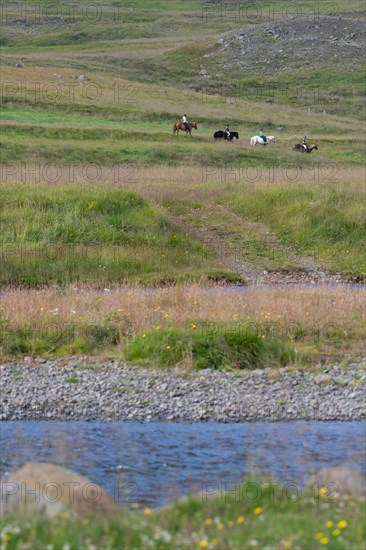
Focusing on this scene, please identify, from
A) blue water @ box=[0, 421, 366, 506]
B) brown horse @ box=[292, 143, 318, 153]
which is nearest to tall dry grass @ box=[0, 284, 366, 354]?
blue water @ box=[0, 421, 366, 506]

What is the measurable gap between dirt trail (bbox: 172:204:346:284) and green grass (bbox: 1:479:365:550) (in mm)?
15061

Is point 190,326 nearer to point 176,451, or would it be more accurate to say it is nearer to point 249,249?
point 176,451

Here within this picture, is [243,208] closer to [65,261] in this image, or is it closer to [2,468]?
[65,261]

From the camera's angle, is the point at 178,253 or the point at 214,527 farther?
the point at 178,253

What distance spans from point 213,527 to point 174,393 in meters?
5.73

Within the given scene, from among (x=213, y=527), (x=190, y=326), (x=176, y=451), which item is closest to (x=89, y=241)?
(x=190, y=326)

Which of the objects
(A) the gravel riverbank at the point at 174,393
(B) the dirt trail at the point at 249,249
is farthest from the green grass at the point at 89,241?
(A) the gravel riverbank at the point at 174,393

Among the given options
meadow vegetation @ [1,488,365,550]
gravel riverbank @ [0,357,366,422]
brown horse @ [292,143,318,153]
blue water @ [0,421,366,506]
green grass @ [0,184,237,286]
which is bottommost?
brown horse @ [292,143,318,153]

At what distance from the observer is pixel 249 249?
27.9 m

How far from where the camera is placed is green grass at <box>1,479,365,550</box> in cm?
770

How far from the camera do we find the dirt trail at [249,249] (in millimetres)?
25188

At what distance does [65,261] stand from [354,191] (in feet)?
40.3

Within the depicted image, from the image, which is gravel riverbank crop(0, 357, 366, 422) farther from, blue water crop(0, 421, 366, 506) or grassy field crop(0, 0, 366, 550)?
grassy field crop(0, 0, 366, 550)

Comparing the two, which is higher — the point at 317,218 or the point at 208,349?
the point at 208,349
